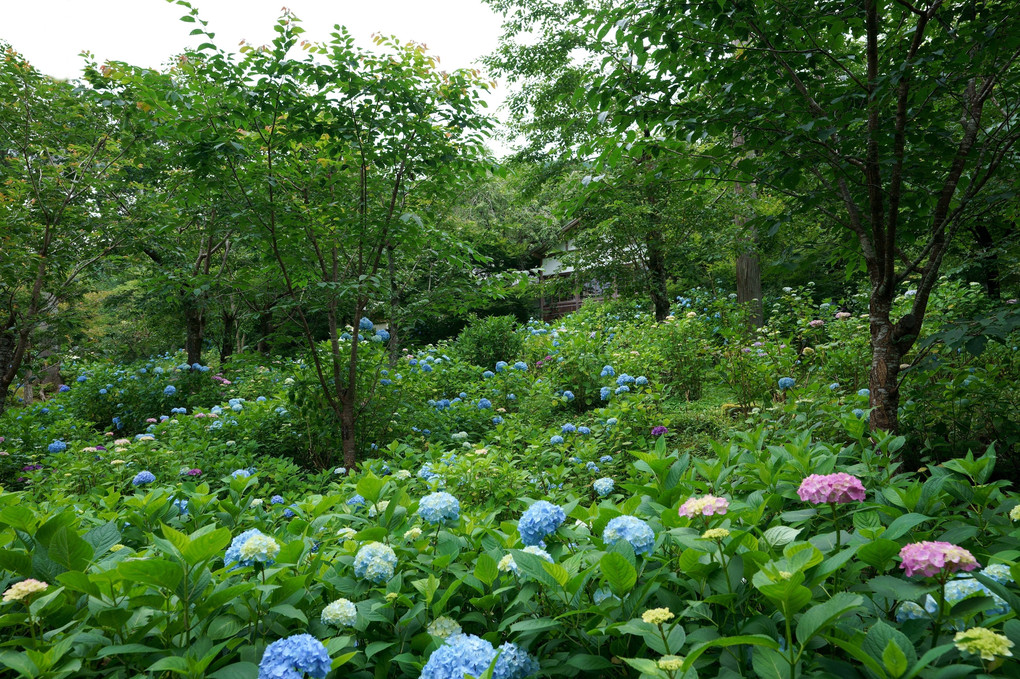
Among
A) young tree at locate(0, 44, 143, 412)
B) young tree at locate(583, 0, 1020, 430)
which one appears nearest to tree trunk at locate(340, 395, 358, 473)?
young tree at locate(583, 0, 1020, 430)

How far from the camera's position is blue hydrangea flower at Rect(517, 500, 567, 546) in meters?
1.35

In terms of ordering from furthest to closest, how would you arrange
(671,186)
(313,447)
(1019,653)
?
(313,447)
(671,186)
(1019,653)

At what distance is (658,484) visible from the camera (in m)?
1.67

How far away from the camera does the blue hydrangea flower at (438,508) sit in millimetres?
1553

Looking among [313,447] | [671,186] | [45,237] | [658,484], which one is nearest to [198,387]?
[45,237]

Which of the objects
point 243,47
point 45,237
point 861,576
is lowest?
point 861,576

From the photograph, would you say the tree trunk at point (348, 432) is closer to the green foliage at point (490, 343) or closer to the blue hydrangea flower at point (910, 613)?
the blue hydrangea flower at point (910, 613)

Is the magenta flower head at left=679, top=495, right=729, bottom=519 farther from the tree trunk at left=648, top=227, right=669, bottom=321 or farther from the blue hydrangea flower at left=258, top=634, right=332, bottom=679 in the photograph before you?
the tree trunk at left=648, top=227, right=669, bottom=321

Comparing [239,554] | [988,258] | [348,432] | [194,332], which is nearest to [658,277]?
[988,258]

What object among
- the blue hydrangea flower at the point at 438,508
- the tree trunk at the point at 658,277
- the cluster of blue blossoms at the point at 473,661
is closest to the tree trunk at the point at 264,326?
the blue hydrangea flower at the point at 438,508

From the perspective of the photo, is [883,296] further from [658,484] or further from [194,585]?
[194,585]

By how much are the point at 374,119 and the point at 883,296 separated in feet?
11.5

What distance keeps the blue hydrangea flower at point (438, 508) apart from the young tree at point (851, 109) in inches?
70.2

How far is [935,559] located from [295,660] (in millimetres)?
1182
